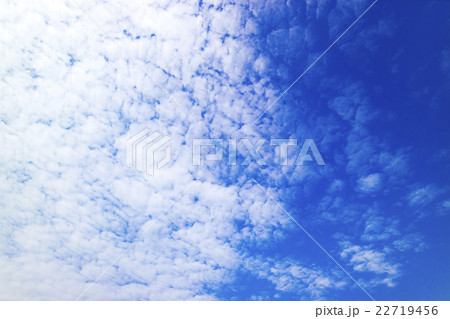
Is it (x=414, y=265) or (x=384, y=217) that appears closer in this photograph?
(x=384, y=217)

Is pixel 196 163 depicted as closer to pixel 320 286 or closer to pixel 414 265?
pixel 320 286

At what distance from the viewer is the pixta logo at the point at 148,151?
264 inches

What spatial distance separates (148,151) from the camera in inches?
276

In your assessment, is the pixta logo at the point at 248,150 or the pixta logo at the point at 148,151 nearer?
the pixta logo at the point at 148,151

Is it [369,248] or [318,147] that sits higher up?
[318,147]

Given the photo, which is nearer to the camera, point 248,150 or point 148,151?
point 148,151

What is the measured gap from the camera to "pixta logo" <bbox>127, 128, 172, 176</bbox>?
6.71 metres

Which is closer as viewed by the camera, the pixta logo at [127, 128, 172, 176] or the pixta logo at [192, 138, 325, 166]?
the pixta logo at [127, 128, 172, 176]

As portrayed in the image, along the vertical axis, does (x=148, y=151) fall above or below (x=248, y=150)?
below

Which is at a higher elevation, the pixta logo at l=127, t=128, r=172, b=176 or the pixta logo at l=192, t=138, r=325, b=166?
the pixta logo at l=192, t=138, r=325, b=166

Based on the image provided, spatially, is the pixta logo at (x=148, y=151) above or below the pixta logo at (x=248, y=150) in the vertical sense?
below

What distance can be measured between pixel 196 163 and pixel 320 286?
9.97 metres
